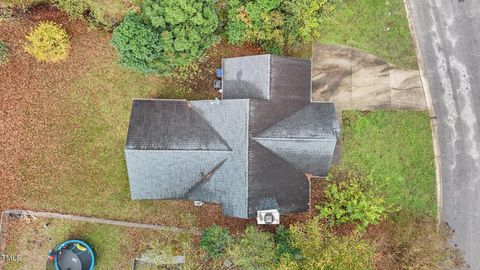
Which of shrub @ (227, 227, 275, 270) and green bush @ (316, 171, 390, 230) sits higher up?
green bush @ (316, 171, 390, 230)

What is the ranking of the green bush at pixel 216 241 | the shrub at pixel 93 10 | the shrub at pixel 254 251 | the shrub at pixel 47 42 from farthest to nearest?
the shrub at pixel 93 10, the green bush at pixel 216 241, the shrub at pixel 47 42, the shrub at pixel 254 251

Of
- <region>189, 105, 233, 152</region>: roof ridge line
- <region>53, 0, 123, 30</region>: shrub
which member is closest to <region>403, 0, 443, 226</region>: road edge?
<region>189, 105, 233, 152</region>: roof ridge line

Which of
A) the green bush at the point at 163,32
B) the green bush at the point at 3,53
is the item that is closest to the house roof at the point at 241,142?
the green bush at the point at 163,32

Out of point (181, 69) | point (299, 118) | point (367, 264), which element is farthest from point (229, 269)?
point (181, 69)

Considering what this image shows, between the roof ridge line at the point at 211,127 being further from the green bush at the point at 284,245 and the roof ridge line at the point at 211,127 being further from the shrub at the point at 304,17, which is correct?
the shrub at the point at 304,17

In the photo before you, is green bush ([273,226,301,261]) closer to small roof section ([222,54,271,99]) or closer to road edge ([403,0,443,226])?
small roof section ([222,54,271,99])

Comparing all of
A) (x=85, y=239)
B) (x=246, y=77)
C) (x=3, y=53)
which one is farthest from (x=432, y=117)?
(x=3, y=53)
